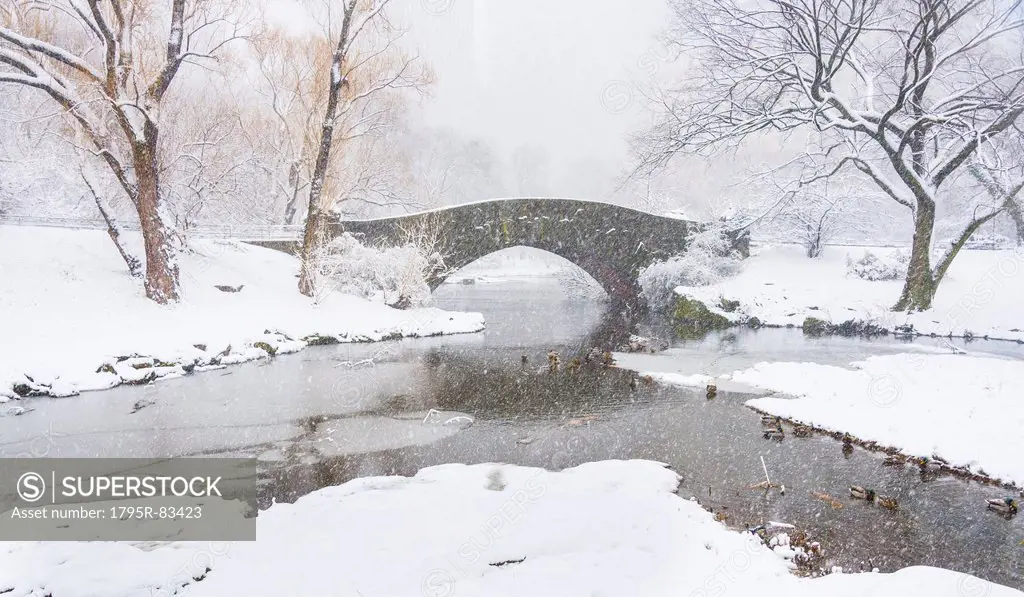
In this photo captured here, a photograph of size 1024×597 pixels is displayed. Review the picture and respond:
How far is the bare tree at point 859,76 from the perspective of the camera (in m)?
15.2

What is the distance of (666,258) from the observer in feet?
95.8

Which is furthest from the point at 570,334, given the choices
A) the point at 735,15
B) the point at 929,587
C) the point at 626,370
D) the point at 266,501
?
the point at 929,587

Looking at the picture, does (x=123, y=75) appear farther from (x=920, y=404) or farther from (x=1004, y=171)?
(x=1004, y=171)

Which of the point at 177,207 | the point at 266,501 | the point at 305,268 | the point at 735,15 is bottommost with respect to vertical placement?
the point at 266,501

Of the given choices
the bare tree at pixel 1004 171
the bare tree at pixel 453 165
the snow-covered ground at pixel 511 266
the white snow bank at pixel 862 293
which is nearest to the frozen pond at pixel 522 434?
the white snow bank at pixel 862 293

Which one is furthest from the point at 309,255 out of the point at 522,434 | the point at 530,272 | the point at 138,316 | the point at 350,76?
the point at 530,272

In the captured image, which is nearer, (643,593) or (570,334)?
(643,593)

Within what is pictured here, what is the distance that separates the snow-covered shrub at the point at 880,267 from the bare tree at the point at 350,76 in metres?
22.8

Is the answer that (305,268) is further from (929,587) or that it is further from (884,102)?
(884,102)

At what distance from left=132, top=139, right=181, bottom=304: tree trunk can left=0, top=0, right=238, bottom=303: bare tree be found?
0.03 m

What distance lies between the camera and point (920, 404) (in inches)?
377

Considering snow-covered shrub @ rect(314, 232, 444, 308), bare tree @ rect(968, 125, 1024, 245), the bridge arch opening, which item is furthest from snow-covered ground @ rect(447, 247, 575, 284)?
bare tree @ rect(968, 125, 1024, 245)

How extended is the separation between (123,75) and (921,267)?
89.3 ft

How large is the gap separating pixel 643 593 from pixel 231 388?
1138 centimetres
